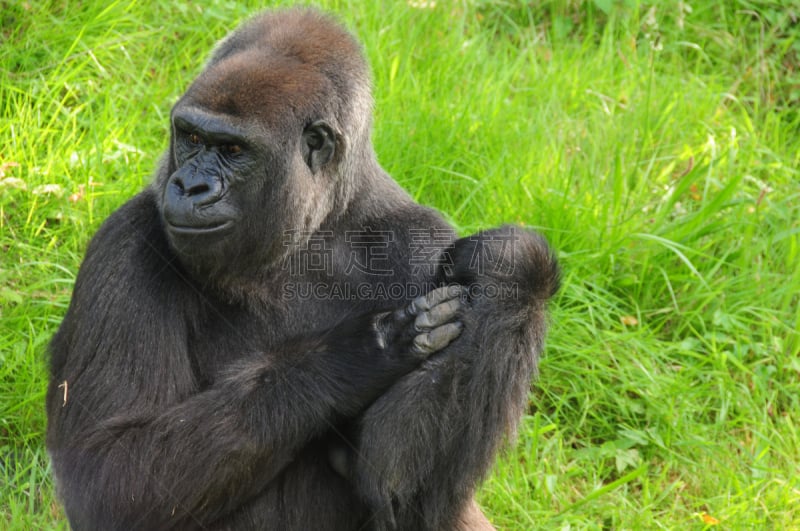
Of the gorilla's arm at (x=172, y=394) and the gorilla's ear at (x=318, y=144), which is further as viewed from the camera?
the gorilla's ear at (x=318, y=144)

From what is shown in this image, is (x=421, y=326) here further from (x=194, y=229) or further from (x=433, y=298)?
(x=194, y=229)

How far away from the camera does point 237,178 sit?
3.32 meters

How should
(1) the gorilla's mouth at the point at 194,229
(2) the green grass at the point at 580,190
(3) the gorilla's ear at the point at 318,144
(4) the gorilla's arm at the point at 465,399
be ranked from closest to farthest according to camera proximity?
(1) the gorilla's mouth at the point at 194,229, (4) the gorilla's arm at the point at 465,399, (3) the gorilla's ear at the point at 318,144, (2) the green grass at the point at 580,190

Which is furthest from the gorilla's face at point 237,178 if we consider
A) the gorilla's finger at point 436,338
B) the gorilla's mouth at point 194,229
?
the gorilla's finger at point 436,338

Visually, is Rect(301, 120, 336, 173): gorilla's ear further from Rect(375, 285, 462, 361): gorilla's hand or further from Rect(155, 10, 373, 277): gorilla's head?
Rect(375, 285, 462, 361): gorilla's hand

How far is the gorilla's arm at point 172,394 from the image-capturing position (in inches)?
127

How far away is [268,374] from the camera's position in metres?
3.31

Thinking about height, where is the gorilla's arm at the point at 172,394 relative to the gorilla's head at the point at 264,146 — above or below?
below

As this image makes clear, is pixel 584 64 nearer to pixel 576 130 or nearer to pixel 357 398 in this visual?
pixel 576 130

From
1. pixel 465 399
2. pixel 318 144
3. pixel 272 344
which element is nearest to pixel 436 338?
pixel 465 399

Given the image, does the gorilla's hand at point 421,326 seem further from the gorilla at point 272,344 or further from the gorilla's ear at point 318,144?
the gorilla's ear at point 318,144

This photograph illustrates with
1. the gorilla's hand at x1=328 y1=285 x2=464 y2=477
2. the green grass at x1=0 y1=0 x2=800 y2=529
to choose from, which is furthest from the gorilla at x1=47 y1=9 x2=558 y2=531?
the green grass at x1=0 y1=0 x2=800 y2=529

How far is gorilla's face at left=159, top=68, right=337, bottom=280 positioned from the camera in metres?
3.24

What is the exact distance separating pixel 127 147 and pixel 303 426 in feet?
7.47
